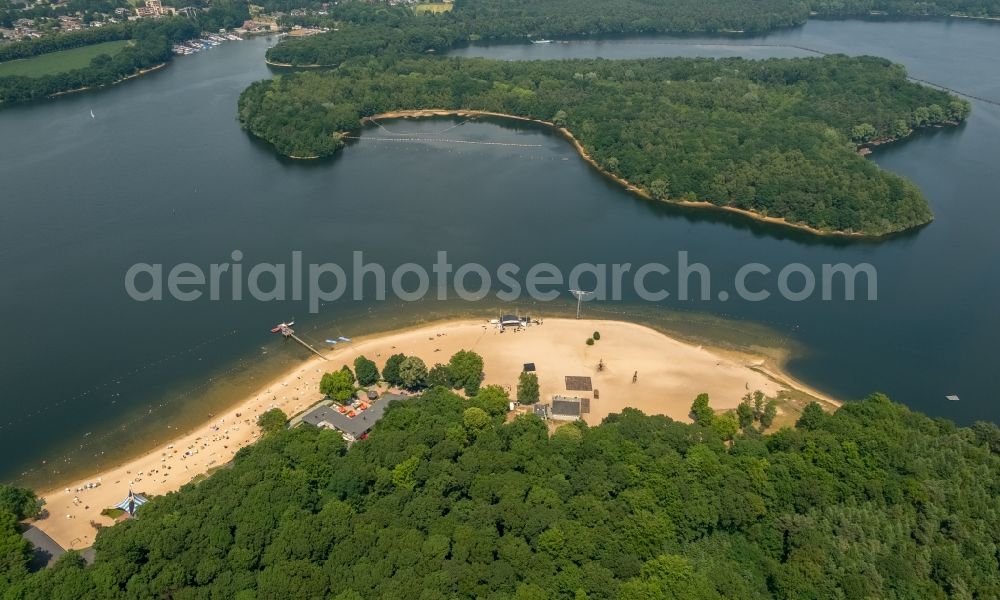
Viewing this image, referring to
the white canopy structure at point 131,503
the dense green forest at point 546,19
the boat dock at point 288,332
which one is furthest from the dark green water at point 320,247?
the dense green forest at point 546,19

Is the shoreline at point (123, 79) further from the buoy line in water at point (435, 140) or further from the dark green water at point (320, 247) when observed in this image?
the buoy line in water at point (435, 140)

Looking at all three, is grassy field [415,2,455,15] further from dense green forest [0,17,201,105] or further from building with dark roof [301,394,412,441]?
building with dark roof [301,394,412,441]

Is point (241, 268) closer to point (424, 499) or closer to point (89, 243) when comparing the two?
point (89, 243)

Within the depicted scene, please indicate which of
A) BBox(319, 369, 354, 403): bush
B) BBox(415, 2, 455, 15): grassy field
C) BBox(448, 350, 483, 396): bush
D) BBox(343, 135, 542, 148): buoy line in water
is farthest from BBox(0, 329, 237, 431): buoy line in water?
BBox(415, 2, 455, 15): grassy field

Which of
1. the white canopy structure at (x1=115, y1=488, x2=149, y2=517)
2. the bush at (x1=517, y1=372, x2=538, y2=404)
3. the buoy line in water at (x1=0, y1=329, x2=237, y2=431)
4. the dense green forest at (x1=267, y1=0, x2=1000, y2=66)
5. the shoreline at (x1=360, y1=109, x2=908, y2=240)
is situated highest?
the dense green forest at (x1=267, y1=0, x2=1000, y2=66)

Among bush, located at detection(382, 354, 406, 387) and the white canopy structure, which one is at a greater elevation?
bush, located at detection(382, 354, 406, 387)

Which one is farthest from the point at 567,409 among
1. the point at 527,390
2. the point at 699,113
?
the point at 699,113

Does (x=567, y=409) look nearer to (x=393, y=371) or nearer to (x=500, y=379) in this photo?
(x=500, y=379)
